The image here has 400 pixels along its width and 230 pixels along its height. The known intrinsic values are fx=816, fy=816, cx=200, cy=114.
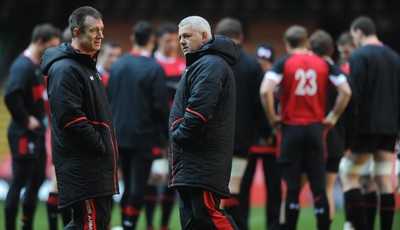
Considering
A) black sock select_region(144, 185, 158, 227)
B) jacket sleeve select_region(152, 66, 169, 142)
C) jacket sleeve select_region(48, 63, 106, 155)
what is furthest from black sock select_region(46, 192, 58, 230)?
jacket sleeve select_region(48, 63, 106, 155)

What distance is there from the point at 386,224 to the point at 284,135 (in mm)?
1533

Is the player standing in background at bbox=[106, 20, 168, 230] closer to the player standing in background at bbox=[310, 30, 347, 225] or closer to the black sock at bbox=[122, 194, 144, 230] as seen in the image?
the black sock at bbox=[122, 194, 144, 230]

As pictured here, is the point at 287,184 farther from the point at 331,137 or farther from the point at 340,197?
the point at 340,197

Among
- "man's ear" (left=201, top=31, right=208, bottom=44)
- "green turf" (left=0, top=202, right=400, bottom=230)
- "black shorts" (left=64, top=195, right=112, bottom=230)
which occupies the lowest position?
"green turf" (left=0, top=202, right=400, bottom=230)

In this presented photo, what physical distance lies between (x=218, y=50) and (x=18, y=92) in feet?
9.72

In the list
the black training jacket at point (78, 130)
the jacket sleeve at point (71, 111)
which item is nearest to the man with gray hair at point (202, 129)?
the black training jacket at point (78, 130)

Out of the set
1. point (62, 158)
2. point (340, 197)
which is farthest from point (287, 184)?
point (340, 197)

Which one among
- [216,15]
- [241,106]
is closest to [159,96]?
[241,106]

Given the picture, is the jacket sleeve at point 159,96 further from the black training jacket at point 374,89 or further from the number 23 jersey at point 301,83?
the black training jacket at point 374,89

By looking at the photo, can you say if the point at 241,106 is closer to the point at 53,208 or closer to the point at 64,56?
the point at 53,208

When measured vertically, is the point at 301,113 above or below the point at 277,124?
above

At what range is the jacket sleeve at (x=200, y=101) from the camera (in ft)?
20.5

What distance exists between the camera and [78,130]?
6035 mm

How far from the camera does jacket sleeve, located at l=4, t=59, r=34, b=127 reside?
859 centimetres
